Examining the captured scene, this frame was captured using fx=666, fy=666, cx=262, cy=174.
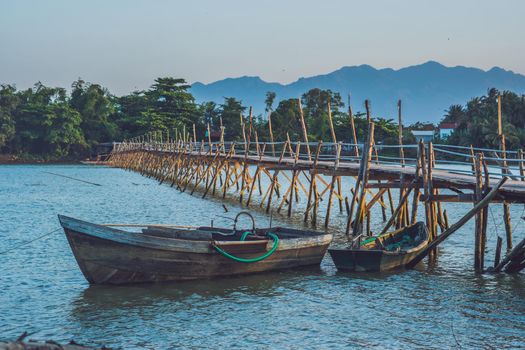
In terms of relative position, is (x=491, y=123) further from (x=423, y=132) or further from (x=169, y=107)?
(x=169, y=107)

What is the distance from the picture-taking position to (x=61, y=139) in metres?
98.6

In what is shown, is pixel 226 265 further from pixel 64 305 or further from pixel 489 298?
pixel 489 298

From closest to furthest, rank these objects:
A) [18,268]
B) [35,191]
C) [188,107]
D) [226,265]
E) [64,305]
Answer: [64,305]
[226,265]
[18,268]
[35,191]
[188,107]

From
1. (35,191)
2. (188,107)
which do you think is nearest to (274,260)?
(35,191)

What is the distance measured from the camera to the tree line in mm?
83188

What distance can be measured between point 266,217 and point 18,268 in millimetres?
13080

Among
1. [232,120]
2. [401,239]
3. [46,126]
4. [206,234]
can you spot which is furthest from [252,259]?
[46,126]

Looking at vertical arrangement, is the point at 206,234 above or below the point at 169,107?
below

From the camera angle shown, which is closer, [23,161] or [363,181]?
[363,181]

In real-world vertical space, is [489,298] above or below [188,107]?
below

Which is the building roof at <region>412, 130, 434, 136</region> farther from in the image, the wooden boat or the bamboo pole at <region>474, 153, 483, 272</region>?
the wooden boat

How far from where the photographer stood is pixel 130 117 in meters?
102

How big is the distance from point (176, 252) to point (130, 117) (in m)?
90.0

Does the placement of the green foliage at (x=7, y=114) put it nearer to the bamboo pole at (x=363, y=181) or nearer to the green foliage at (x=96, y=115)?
the green foliage at (x=96, y=115)
